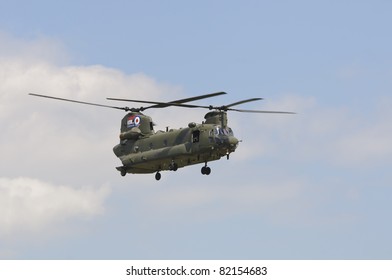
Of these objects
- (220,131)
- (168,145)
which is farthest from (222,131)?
(168,145)

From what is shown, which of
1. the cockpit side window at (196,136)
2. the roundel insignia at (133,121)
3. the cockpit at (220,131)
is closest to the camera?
the cockpit at (220,131)

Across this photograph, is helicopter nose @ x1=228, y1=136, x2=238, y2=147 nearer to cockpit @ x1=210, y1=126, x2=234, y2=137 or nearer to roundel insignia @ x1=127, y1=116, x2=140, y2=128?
cockpit @ x1=210, y1=126, x2=234, y2=137

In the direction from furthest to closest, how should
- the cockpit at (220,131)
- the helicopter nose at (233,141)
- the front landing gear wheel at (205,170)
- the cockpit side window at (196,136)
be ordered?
1. the front landing gear wheel at (205,170)
2. the cockpit side window at (196,136)
3. the cockpit at (220,131)
4. the helicopter nose at (233,141)

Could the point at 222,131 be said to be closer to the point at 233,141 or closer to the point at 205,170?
the point at 233,141

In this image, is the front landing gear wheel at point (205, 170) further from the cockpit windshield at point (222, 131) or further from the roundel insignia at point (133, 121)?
the roundel insignia at point (133, 121)

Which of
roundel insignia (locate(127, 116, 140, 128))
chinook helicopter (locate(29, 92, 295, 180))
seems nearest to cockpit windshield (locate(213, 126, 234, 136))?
chinook helicopter (locate(29, 92, 295, 180))

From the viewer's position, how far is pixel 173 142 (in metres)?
107

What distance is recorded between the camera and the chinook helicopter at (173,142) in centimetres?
10381

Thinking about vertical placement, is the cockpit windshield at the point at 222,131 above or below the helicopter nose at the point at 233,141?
above

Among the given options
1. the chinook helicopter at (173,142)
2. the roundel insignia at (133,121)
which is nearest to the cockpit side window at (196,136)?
the chinook helicopter at (173,142)

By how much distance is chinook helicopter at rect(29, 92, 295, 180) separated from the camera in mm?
103812

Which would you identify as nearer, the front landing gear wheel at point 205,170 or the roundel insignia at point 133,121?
the front landing gear wheel at point 205,170
